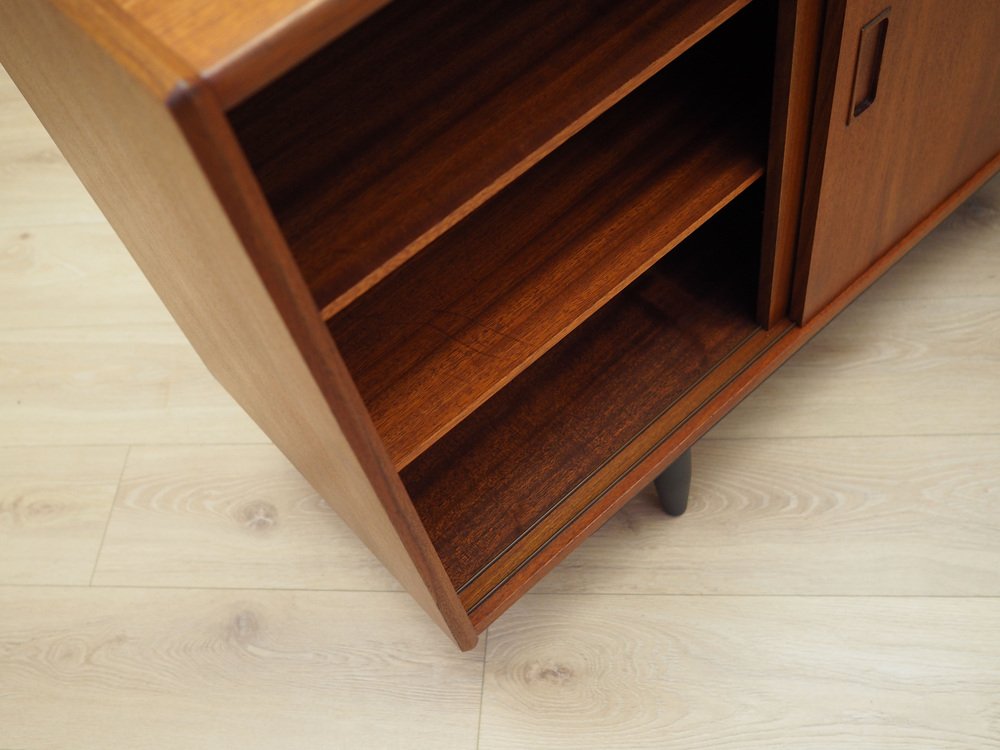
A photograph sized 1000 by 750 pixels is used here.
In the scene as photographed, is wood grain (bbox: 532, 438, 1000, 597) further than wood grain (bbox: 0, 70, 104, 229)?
No

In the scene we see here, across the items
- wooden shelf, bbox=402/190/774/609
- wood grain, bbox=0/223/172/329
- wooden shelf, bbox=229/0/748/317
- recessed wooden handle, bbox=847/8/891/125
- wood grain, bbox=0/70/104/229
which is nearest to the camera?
wooden shelf, bbox=229/0/748/317

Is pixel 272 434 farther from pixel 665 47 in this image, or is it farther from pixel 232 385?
pixel 665 47

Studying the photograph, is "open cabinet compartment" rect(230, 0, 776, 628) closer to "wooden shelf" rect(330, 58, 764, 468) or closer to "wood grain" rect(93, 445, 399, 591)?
"wooden shelf" rect(330, 58, 764, 468)

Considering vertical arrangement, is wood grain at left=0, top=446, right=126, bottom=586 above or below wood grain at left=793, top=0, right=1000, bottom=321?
below

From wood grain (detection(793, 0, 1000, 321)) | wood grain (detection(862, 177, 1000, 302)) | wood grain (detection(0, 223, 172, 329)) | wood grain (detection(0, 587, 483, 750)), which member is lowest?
wood grain (detection(0, 587, 483, 750))

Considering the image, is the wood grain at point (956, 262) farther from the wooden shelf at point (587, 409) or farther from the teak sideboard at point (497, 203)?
the wooden shelf at point (587, 409)

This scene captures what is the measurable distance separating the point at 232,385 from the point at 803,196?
478 millimetres

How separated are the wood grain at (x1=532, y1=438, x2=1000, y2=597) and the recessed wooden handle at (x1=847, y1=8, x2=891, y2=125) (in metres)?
0.38

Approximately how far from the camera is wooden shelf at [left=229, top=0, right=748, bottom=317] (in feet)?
1.76

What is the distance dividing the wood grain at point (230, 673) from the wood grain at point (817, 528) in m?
0.14

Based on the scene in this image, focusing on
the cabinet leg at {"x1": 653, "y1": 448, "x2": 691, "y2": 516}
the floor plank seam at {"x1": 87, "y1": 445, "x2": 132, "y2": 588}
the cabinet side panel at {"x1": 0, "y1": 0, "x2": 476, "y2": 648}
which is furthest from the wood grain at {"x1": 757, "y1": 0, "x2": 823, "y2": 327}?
the floor plank seam at {"x1": 87, "y1": 445, "x2": 132, "y2": 588}

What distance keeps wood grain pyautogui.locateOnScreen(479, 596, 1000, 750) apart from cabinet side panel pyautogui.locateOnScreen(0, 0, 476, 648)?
0.15m

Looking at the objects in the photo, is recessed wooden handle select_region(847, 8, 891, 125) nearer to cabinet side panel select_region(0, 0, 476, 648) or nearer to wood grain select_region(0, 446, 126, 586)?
cabinet side panel select_region(0, 0, 476, 648)

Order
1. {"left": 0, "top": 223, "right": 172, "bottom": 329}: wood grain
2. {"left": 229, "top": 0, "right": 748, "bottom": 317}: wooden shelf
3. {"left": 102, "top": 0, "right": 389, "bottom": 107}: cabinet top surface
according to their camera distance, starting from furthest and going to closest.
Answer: {"left": 0, "top": 223, "right": 172, "bottom": 329}: wood grain
{"left": 229, "top": 0, "right": 748, "bottom": 317}: wooden shelf
{"left": 102, "top": 0, "right": 389, "bottom": 107}: cabinet top surface
